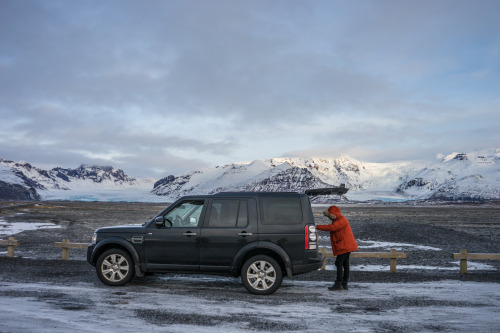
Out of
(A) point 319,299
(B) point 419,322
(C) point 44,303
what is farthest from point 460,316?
(C) point 44,303

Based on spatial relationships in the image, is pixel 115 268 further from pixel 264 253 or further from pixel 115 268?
pixel 264 253

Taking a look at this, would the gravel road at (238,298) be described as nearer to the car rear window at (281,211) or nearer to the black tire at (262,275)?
the black tire at (262,275)

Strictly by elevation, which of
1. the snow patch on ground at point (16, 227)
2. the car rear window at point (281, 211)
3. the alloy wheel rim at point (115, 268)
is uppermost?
the car rear window at point (281, 211)

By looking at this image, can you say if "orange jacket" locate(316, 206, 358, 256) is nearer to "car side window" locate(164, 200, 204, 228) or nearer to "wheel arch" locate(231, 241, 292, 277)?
"wheel arch" locate(231, 241, 292, 277)

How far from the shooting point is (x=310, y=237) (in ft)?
28.9

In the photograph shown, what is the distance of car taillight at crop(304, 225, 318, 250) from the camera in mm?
8773

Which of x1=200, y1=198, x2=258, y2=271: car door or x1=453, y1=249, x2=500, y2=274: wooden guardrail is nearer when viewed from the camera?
x1=200, y1=198, x2=258, y2=271: car door

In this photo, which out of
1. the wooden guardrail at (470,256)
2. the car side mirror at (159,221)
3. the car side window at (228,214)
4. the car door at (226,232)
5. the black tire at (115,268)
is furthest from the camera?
the wooden guardrail at (470,256)

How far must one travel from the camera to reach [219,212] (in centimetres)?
924

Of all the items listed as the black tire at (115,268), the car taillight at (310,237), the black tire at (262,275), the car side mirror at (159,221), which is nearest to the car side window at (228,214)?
the black tire at (262,275)

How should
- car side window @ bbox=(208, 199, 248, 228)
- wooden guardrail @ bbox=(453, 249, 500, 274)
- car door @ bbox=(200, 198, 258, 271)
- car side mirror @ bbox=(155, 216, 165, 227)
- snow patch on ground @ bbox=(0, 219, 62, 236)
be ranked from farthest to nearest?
snow patch on ground @ bbox=(0, 219, 62, 236)
wooden guardrail @ bbox=(453, 249, 500, 274)
car side mirror @ bbox=(155, 216, 165, 227)
car side window @ bbox=(208, 199, 248, 228)
car door @ bbox=(200, 198, 258, 271)

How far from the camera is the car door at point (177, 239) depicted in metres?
9.10

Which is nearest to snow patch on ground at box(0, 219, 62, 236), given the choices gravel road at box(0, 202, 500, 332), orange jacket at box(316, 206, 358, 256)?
gravel road at box(0, 202, 500, 332)

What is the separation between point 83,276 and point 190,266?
364 cm
